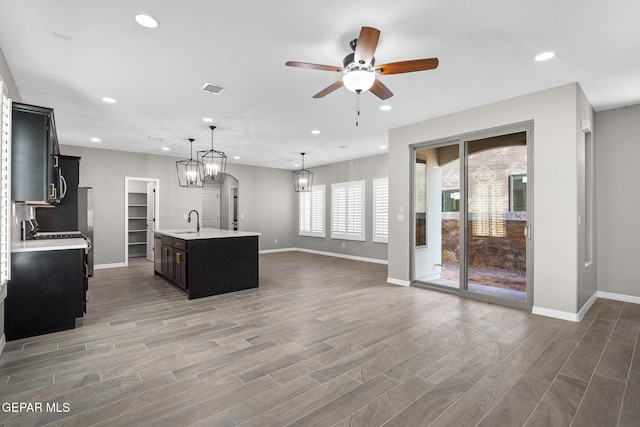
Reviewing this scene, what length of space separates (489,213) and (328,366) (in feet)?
10.8

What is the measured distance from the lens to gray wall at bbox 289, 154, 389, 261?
26.4 ft

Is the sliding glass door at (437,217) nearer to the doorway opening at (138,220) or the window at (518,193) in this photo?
the window at (518,193)

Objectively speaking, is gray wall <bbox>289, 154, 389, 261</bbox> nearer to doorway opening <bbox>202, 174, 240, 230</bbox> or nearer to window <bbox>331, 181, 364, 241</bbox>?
window <bbox>331, 181, 364, 241</bbox>

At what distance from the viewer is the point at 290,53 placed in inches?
118

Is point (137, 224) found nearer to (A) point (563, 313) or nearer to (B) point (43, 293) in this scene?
(B) point (43, 293)

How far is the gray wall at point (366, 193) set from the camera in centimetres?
805

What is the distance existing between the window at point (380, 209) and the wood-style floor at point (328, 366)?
11.8 feet

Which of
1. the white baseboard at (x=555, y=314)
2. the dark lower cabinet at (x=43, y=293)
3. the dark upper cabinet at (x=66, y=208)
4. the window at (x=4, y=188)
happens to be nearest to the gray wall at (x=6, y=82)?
the dark lower cabinet at (x=43, y=293)

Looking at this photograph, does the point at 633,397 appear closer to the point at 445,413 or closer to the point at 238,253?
the point at 445,413

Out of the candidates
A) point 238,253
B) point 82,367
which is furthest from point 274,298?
point 82,367

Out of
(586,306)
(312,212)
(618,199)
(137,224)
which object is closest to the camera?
(586,306)

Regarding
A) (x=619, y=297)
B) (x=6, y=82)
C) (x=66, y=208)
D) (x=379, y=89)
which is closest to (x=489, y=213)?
(x=619, y=297)

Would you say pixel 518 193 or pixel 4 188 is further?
pixel 518 193

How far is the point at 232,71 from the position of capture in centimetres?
339
